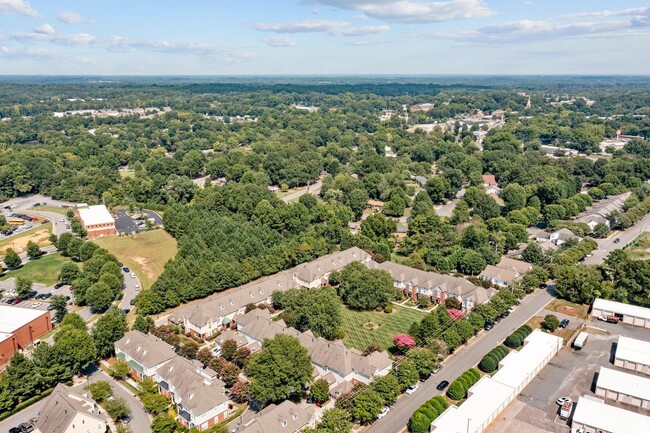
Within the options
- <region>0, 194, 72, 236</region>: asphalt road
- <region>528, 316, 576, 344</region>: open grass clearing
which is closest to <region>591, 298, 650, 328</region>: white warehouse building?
<region>528, 316, 576, 344</region>: open grass clearing

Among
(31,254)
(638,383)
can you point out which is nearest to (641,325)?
(638,383)

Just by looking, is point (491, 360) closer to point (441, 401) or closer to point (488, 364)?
point (488, 364)

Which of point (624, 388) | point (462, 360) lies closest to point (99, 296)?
point (462, 360)

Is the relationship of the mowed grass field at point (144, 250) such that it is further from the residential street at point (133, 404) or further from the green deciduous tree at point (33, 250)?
the residential street at point (133, 404)

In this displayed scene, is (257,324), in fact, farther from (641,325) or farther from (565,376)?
(641,325)

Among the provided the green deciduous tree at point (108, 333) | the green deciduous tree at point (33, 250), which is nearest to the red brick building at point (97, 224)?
the green deciduous tree at point (33, 250)

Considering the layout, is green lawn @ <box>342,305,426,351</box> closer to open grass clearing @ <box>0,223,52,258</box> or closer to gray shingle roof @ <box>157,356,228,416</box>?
gray shingle roof @ <box>157,356,228,416</box>
